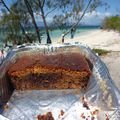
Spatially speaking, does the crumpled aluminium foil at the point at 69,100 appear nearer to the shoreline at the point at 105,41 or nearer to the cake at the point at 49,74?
the cake at the point at 49,74

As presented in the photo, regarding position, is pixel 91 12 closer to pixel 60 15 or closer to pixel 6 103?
pixel 60 15

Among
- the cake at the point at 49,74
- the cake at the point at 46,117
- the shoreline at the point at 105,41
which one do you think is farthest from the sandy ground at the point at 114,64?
the cake at the point at 46,117

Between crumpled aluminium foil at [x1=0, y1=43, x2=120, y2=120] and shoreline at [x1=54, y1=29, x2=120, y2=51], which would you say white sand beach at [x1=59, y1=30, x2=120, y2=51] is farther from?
crumpled aluminium foil at [x1=0, y1=43, x2=120, y2=120]

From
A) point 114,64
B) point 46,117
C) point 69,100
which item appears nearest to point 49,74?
point 69,100

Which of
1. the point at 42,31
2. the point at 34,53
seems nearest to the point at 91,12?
the point at 42,31

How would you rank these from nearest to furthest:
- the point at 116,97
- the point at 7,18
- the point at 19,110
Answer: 1. the point at 116,97
2. the point at 19,110
3. the point at 7,18

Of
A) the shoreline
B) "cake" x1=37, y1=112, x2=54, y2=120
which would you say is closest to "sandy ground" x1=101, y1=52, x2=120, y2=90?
the shoreline
